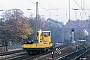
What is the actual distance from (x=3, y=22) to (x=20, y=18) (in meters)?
7.10

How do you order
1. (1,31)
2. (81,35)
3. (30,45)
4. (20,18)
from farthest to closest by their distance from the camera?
(81,35) → (20,18) → (1,31) → (30,45)

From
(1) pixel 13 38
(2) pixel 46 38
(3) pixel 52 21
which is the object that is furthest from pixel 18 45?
(3) pixel 52 21

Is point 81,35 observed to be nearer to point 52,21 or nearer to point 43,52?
point 52,21

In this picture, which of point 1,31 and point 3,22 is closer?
point 1,31

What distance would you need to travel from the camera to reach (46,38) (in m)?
48.4

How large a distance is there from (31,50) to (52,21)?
135231 millimetres

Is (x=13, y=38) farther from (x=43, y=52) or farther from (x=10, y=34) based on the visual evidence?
(x=43, y=52)

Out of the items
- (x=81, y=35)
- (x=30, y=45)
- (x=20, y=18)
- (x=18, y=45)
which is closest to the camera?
(x=30, y=45)

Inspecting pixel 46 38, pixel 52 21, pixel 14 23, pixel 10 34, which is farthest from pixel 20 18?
pixel 52 21

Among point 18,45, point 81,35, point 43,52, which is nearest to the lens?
point 43,52

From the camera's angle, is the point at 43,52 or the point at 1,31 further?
the point at 1,31

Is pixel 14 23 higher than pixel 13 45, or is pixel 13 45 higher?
pixel 14 23

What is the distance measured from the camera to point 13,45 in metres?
73.1

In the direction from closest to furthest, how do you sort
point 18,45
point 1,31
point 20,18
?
point 1,31 → point 18,45 → point 20,18
